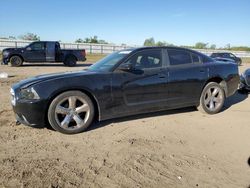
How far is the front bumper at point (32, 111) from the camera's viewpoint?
13.8 feet

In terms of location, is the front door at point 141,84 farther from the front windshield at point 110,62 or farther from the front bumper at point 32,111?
the front bumper at point 32,111

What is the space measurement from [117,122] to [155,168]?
201 centimetres

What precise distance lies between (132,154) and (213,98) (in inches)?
123

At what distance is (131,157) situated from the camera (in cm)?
363

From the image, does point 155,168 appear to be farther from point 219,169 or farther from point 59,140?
point 59,140

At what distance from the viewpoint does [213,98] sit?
6020 millimetres

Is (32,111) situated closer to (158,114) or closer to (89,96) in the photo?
(89,96)

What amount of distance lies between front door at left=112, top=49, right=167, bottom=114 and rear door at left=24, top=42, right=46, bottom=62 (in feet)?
50.3

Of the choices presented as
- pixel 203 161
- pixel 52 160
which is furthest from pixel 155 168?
pixel 52 160

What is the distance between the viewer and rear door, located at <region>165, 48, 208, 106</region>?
5.41 metres

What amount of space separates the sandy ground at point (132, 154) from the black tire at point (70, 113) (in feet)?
0.51

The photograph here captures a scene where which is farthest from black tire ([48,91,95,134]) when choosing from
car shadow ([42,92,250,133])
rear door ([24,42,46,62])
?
rear door ([24,42,46,62])

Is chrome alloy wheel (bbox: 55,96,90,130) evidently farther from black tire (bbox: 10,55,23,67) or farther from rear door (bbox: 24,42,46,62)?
rear door (bbox: 24,42,46,62)

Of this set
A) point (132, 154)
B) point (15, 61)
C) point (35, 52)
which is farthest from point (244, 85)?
point (15, 61)
